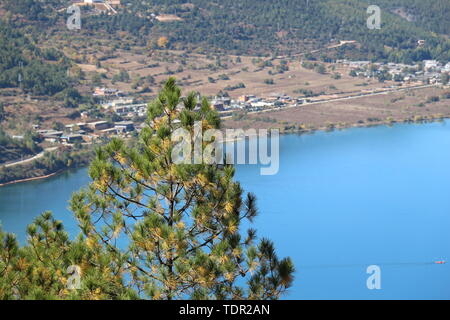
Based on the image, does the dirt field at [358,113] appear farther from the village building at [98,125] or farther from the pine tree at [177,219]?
the pine tree at [177,219]

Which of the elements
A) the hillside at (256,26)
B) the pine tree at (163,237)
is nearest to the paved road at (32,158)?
the hillside at (256,26)

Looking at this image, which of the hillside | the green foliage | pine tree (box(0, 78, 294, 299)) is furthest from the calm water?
the hillside

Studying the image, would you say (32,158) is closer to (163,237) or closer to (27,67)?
(27,67)

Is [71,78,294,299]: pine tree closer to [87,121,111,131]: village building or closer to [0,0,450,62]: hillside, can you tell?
[87,121,111,131]: village building

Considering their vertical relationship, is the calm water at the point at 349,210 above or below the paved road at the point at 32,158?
below

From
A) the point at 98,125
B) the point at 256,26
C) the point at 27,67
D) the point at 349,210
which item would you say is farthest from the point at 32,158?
the point at 256,26

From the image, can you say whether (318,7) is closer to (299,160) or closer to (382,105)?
(382,105)

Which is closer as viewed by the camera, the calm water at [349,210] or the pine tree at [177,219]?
the pine tree at [177,219]

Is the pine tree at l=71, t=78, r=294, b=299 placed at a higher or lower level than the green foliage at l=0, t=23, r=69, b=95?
lower

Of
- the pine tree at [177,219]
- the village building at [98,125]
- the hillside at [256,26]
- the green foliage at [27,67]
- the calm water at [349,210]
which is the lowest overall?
the calm water at [349,210]
